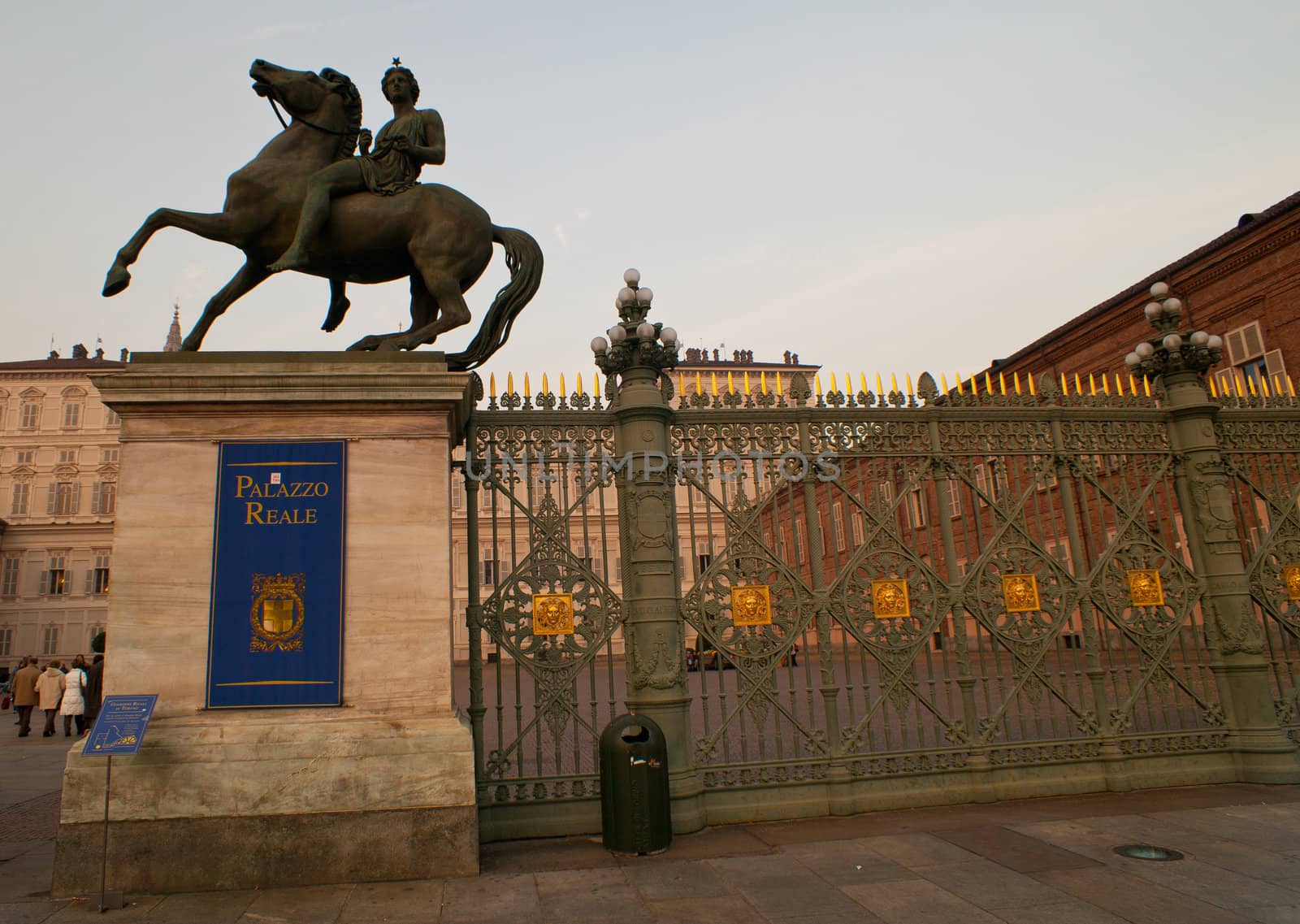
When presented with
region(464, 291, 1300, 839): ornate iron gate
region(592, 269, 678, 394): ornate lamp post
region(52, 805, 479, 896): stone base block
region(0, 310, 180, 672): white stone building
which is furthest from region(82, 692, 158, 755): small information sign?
region(0, 310, 180, 672): white stone building

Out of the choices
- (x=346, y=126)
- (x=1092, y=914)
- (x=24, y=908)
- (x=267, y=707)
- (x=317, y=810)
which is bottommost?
(x=1092, y=914)

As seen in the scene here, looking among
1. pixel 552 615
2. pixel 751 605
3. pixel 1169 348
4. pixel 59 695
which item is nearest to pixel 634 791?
pixel 552 615

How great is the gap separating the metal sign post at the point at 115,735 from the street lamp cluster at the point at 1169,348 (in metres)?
10.2

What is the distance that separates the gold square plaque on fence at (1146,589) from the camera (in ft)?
30.2

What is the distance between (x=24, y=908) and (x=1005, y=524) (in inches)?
353

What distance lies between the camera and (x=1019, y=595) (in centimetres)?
890

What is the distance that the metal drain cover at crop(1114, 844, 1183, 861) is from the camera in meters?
6.35

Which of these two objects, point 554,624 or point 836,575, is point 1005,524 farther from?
point 554,624

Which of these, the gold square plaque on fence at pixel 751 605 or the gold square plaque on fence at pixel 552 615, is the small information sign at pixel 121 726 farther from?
the gold square plaque on fence at pixel 751 605

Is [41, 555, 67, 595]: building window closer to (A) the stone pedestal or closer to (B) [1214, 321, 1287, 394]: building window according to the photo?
(A) the stone pedestal

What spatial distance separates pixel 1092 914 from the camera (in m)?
5.21

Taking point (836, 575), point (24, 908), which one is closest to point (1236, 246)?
point (836, 575)

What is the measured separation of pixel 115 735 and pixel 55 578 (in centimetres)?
5542

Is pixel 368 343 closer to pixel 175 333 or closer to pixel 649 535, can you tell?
pixel 649 535
